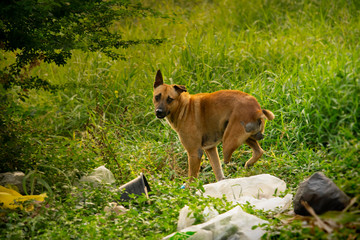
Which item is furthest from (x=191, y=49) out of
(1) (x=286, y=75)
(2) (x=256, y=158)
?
(2) (x=256, y=158)

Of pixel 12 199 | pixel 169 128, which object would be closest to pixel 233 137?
pixel 169 128

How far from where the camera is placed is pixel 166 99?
584cm

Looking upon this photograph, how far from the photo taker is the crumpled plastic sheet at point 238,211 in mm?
3666

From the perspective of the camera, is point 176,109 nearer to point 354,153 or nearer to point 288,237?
point 354,153

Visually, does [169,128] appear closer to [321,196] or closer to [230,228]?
[230,228]

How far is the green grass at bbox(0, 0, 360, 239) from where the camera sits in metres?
4.10

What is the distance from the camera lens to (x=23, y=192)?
16.0 feet

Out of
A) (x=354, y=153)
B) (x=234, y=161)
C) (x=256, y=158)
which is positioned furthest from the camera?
(x=234, y=161)

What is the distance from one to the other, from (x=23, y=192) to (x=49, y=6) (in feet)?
6.69

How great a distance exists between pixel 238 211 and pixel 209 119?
2.19 meters

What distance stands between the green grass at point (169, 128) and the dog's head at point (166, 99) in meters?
0.81

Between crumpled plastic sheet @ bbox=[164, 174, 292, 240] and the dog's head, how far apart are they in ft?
3.92

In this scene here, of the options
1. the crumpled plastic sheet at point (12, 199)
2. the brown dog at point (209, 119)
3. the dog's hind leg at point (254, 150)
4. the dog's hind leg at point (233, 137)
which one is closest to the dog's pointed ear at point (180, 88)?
the brown dog at point (209, 119)

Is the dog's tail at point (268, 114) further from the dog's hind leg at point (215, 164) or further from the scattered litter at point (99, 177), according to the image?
the scattered litter at point (99, 177)
